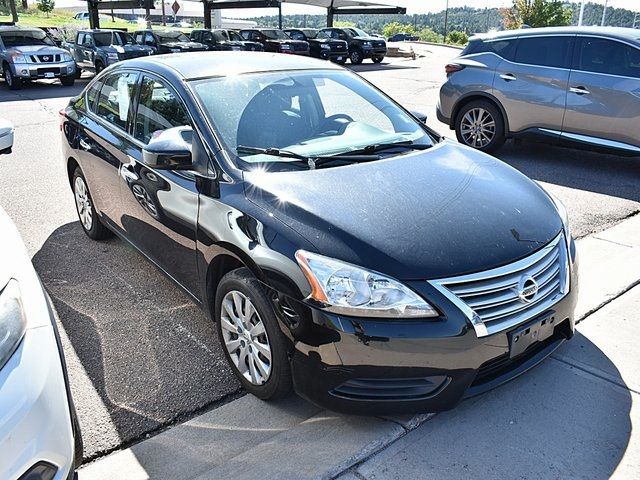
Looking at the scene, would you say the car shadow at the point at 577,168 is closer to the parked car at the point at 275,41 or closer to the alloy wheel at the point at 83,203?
the alloy wheel at the point at 83,203

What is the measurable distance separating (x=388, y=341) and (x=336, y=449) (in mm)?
570

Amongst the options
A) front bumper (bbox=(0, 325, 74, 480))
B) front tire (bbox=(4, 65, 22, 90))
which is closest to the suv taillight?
front bumper (bbox=(0, 325, 74, 480))

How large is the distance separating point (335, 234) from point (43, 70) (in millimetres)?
16782

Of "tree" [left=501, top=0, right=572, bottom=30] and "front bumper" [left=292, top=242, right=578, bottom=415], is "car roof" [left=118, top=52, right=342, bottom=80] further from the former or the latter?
"tree" [left=501, top=0, right=572, bottom=30]

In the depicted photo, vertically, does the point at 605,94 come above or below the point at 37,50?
below

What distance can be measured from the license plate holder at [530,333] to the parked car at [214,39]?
2175cm

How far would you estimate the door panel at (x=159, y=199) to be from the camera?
3.25 m

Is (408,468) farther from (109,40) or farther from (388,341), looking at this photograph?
(109,40)

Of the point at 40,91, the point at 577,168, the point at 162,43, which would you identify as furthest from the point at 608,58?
the point at 162,43

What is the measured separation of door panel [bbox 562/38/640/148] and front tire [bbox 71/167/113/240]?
5.48m

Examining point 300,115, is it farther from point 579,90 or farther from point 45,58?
point 45,58

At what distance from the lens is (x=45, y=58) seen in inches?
651

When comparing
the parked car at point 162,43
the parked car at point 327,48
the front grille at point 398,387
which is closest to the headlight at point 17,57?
the parked car at point 162,43

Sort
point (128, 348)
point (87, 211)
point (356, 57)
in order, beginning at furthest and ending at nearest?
point (356, 57), point (87, 211), point (128, 348)
